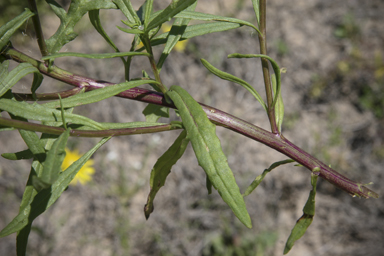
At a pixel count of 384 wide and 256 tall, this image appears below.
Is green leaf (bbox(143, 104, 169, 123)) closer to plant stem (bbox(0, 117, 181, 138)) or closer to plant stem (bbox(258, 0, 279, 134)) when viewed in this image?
plant stem (bbox(0, 117, 181, 138))

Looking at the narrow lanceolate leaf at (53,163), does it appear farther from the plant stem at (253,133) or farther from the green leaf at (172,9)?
the green leaf at (172,9)

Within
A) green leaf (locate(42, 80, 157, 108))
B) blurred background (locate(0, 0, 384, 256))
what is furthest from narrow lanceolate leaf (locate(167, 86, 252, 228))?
blurred background (locate(0, 0, 384, 256))

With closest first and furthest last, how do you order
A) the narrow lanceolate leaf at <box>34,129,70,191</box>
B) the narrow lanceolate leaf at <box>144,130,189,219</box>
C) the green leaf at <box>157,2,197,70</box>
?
the narrow lanceolate leaf at <box>34,129,70,191</box>, the narrow lanceolate leaf at <box>144,130,189,219</box>, the green leaf at <box>157,2,197,70</box>

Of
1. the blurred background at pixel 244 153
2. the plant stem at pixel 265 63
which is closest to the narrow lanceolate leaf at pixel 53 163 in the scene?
the plant stem at pixel 265 63

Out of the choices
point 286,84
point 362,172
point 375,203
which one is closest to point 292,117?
point 286,84

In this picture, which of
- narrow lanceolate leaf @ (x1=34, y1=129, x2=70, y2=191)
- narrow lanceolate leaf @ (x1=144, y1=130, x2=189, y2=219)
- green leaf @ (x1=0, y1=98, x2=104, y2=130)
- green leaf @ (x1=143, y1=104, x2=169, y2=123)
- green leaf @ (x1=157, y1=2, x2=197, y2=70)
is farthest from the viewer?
green leaf @ (x1=143, y1=104, x2=169, y2=123)
